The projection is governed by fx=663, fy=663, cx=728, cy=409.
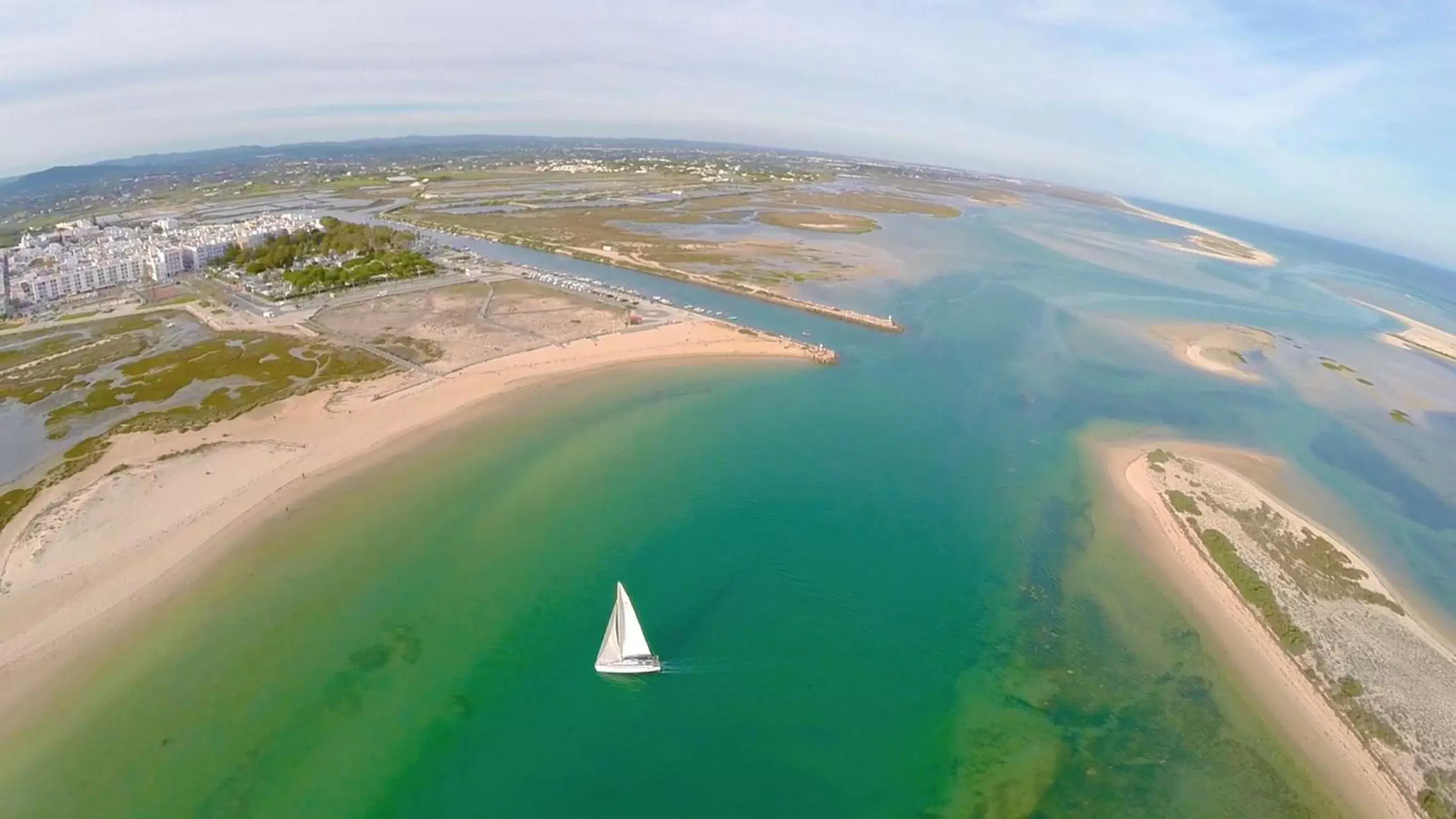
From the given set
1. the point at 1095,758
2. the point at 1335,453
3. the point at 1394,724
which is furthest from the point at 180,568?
the point at 1335,453

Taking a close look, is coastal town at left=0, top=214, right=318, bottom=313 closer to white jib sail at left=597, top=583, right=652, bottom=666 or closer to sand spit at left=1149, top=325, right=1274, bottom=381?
white jib sail at left=597, top=583, right=652, bottom=666

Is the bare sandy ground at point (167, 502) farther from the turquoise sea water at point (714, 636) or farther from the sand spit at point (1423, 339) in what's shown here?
the sand spit at point (1423, 339)

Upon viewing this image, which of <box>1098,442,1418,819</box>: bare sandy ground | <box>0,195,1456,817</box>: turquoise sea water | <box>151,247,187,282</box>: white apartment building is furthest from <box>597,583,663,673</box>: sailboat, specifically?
<box>151,247,187,282</box>: white apartment building

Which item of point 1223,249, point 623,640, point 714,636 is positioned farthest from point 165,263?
point 1223,249

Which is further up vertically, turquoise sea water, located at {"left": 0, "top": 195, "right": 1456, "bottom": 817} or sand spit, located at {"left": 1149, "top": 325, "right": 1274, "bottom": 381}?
sand spit, located at {"left": 1149, "top": 325, "right": 1274, "bottom": 381}

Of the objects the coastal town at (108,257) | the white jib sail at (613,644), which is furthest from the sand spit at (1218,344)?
the coastal town at (108,257)
